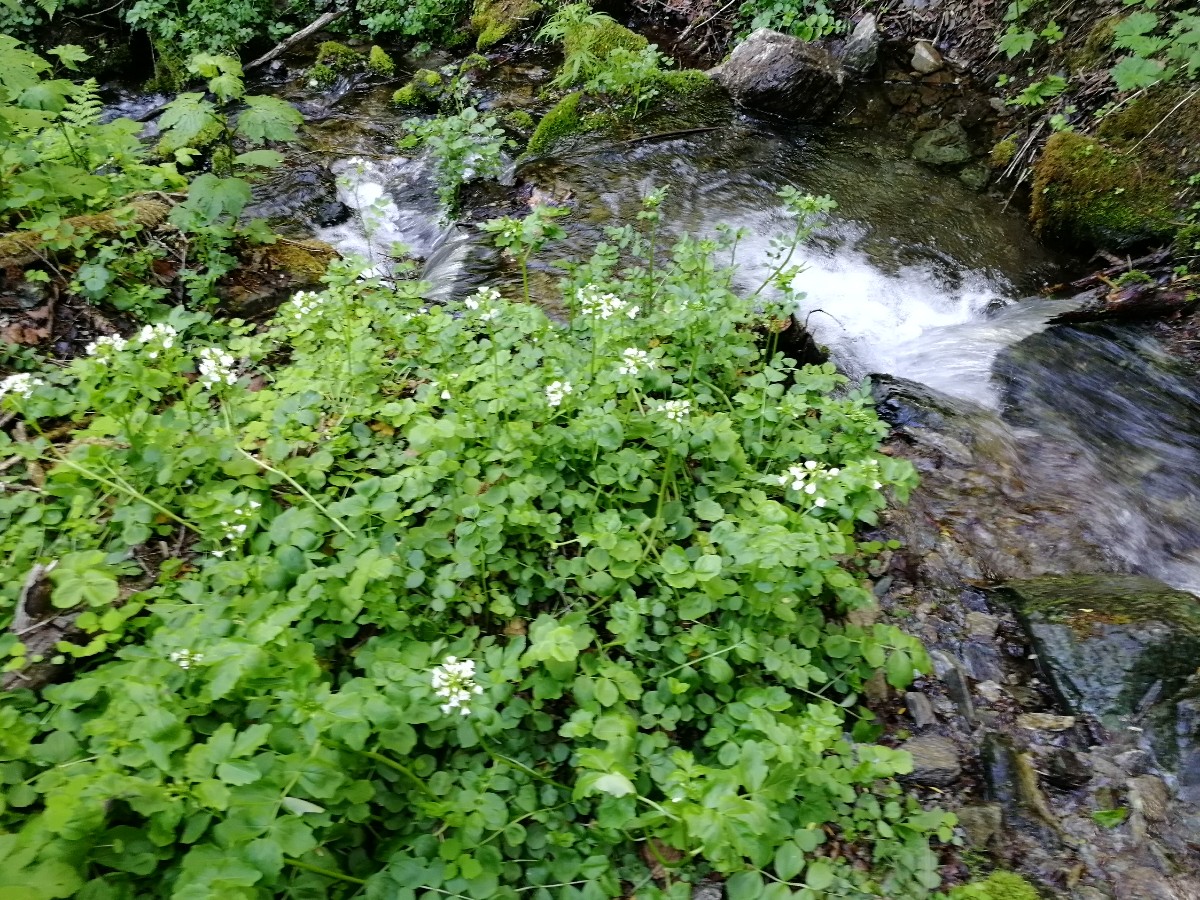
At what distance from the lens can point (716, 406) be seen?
10.1 feet

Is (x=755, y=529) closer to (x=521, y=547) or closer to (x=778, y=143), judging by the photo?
(x=521, y=547)

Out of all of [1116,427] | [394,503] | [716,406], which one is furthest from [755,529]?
[1116,427]

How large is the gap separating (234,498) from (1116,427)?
5269mm

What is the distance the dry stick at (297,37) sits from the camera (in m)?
9.52

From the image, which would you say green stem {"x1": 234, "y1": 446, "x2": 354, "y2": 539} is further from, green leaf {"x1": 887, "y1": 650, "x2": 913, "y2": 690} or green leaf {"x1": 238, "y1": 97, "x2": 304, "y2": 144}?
green leaf {"x1": 238, "y1": 97, "x2": 304, "y2": 144}

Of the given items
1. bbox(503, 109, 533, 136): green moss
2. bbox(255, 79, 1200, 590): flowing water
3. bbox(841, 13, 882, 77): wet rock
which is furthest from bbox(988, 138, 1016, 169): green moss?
bbox(503, 109, 533, 136): green moss

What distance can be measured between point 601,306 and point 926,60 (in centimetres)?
821

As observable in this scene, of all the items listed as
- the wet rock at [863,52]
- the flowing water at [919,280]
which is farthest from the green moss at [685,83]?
the wet rock at [863,52]

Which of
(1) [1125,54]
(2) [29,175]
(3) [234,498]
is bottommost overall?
(3) [234,498]

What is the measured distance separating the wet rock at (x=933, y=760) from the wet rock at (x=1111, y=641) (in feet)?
2.25

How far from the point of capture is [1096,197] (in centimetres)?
622

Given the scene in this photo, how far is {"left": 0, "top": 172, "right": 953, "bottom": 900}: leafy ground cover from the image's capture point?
1.64 meters

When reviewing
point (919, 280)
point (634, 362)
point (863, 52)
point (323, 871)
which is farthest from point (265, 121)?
point (863, 52)

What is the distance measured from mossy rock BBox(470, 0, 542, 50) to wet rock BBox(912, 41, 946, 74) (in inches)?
201
